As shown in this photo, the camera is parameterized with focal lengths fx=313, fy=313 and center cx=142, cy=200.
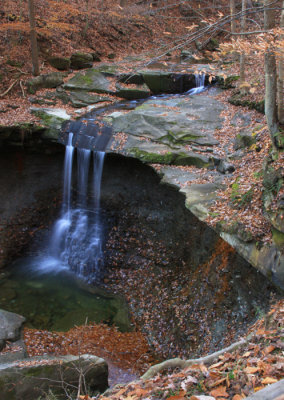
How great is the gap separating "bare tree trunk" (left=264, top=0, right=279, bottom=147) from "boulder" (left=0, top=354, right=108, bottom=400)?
621cm

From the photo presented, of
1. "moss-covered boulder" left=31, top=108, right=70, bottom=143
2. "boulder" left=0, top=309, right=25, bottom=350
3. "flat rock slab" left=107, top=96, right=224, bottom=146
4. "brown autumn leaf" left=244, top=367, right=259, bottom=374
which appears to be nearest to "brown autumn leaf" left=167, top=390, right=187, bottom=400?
"brown autumn leaf" left=244, top=367, right=259, bottom=374

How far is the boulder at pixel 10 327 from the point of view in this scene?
7.53 metres

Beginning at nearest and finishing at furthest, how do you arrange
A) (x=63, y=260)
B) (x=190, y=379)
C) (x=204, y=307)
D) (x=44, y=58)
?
1. (x=190, y=379)
2. (x=204, y=307)
3. (x=63, y=260)
4. (x=44, y=58)

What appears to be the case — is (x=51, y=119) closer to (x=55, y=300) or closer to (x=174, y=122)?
(x=174, y=122)

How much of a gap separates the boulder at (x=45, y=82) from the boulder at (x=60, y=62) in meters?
1.24

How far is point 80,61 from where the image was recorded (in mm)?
17609

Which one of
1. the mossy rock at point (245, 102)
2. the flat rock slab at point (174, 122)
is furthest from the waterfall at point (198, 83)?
the mossy rock at point (245, 102)

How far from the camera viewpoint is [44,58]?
17.1 metres

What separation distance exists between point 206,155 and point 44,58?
11.8 meters

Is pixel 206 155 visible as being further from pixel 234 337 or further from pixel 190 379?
pixel 190 379

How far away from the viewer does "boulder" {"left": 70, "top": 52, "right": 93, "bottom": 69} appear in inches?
689

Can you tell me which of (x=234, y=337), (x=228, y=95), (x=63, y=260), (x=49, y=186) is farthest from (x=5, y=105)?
(x=234, y=337)

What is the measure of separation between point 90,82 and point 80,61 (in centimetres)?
241

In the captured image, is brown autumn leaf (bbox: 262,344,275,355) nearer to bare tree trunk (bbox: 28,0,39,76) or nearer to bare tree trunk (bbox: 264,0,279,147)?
bare tree trunk (bbox: 264,0,279,147)
